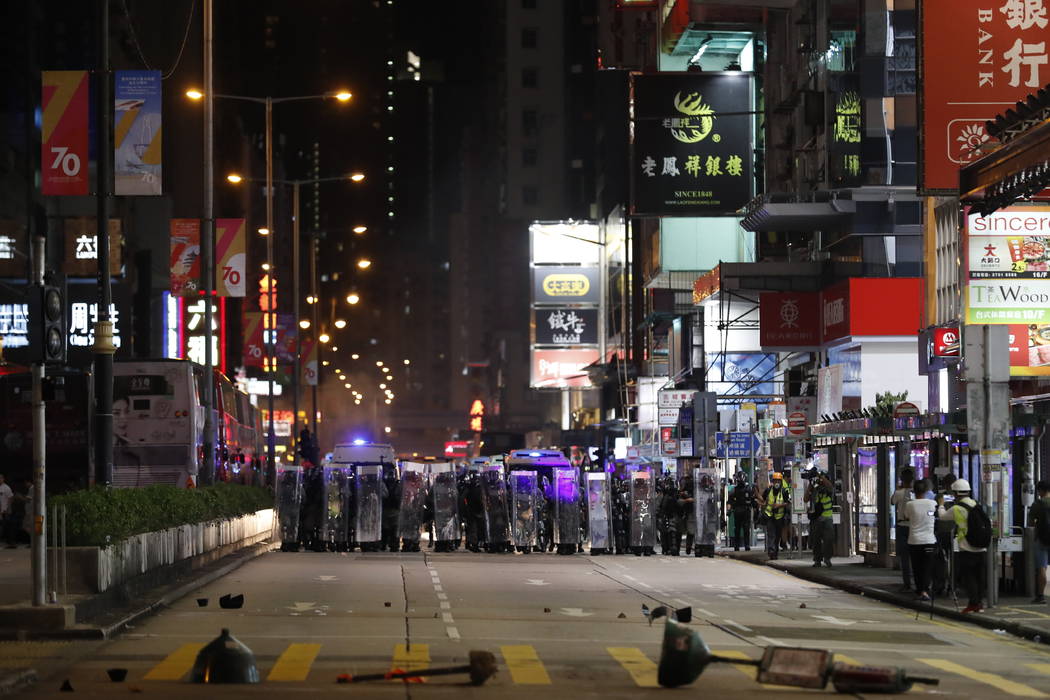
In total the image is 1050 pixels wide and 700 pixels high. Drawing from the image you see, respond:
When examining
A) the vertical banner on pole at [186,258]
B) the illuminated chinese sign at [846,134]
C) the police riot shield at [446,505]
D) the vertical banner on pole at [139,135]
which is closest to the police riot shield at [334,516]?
the police riot shield at [446,505]

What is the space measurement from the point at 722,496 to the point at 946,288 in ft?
50.7

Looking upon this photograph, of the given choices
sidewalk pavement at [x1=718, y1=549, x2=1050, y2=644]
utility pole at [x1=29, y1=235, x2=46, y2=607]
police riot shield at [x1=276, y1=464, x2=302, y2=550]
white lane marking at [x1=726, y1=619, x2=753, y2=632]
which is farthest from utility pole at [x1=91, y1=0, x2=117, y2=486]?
police riot shield at [x1=276, y1=464, x2=302, y2=550]

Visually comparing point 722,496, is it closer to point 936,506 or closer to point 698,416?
point 698,416

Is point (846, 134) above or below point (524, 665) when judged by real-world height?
above

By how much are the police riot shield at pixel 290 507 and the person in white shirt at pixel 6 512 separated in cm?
660

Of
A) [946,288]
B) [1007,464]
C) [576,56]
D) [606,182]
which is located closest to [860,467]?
[946,288]

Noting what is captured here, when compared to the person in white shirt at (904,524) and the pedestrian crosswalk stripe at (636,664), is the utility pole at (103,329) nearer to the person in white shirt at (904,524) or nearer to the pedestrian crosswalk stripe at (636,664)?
the pedestrian crosswalk stripe at (636,664)

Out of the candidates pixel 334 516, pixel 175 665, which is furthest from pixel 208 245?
pixel 175 665

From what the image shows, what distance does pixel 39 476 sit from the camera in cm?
1795

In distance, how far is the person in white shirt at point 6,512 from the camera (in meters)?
40.7

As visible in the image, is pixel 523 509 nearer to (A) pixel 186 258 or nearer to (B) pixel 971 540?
(A) pixel 186 258

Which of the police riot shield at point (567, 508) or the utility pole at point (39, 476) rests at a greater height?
the utility pole at point (39, 476)

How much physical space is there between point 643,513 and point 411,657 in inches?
961

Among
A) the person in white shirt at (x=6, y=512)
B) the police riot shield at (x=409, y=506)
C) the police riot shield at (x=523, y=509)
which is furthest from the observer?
the person in white shirt at (x=6, y=512)
